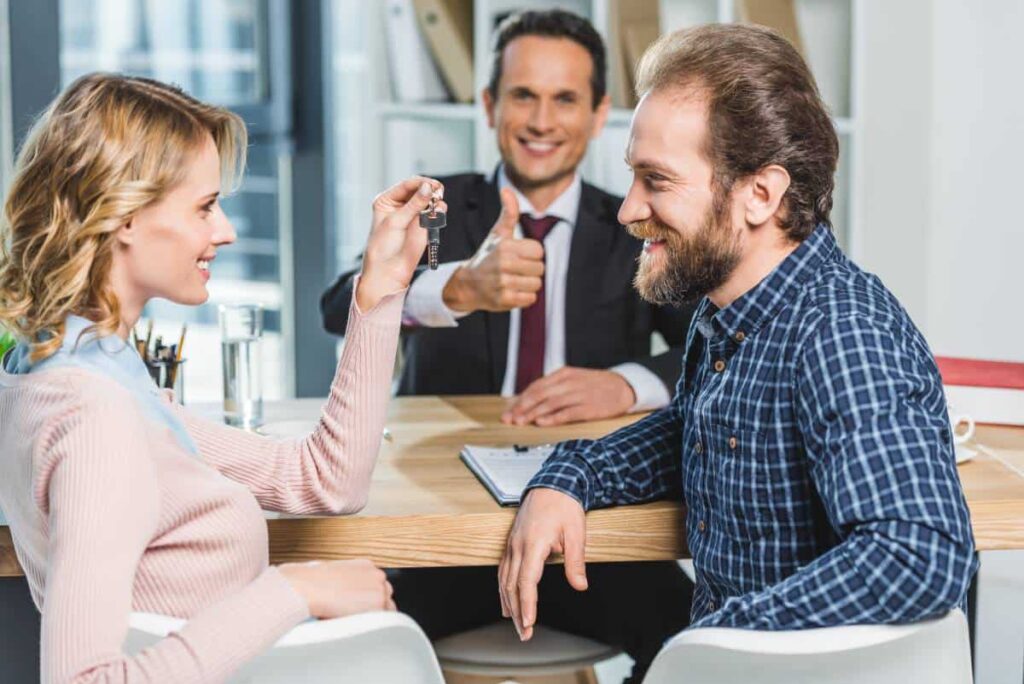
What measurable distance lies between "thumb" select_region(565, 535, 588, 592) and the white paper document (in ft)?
0.35

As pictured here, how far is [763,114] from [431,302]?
0.87m

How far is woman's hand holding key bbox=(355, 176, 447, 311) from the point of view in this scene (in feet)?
4.83

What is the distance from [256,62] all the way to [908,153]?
217cm

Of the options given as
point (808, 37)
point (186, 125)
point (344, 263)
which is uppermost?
point (808, 37)

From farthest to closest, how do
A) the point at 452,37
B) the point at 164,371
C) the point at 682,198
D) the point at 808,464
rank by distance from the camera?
the point at 452,37, the point at 164,371, the point at 682,198, the point at 808,464

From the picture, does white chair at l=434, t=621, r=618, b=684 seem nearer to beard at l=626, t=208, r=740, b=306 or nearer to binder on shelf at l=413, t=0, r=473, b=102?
beard at l=626, t=208, r=740, b=306

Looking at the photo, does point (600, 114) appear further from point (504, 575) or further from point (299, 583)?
point (299, 583)

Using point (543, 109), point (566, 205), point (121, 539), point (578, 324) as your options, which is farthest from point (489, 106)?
point (121, 539)

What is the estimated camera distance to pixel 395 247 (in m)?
1.50

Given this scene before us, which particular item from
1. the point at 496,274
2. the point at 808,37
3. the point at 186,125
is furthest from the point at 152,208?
the point at 808,37

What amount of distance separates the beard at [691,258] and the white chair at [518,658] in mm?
503

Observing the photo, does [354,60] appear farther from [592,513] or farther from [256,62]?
[592,513]

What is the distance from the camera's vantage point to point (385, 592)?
1.30 metres

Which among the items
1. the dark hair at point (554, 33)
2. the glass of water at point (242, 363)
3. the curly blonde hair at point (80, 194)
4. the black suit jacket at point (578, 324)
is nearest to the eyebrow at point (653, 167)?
the curly blonde hair at point (80, 194)
